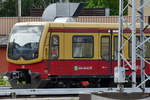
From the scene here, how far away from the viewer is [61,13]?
24969 mm

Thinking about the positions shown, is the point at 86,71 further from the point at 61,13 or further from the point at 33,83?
the point at 61,13

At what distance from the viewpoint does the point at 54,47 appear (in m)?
20.4

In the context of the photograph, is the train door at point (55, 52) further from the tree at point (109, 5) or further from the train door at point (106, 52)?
the tree at point (109, 5)

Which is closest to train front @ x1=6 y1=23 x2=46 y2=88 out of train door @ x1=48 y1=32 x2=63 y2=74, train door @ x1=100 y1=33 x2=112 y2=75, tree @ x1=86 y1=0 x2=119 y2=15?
train door @ x1=48 y1=32 x2=63 y2=74

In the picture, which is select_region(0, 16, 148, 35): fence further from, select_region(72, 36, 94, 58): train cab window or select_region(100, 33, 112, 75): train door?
select_region(72, 36, 94, 58): train cab window

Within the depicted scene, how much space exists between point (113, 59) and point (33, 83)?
3180 millimetres

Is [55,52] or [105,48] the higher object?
[105,48]

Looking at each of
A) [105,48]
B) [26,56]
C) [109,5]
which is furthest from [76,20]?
[109,5]

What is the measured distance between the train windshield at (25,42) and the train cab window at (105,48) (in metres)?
2.42

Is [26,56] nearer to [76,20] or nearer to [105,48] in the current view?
[105,48]

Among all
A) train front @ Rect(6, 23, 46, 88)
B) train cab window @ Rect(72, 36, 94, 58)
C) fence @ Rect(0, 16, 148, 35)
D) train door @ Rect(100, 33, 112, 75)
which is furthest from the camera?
fence @ Rect(0, 16, 148, 35)

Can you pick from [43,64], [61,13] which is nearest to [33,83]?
[43,64]

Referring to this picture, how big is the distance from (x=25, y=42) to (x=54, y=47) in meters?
1.12

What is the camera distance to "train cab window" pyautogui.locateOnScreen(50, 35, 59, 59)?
2035 centimetres
